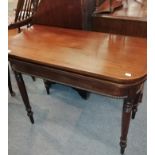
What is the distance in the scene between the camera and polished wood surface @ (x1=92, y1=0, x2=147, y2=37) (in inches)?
72.1

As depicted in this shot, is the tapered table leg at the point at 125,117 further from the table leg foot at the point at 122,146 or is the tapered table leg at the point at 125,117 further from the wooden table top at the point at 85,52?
Answer: the wooden table top at the point at 85,52

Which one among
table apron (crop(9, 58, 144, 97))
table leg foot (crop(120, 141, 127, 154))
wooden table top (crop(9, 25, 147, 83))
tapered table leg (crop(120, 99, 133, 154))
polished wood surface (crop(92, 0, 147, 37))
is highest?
polished wood surface (crop(92, 0, 147, 37))

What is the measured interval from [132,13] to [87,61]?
950 millimetres

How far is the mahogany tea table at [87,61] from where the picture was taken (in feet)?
3.74

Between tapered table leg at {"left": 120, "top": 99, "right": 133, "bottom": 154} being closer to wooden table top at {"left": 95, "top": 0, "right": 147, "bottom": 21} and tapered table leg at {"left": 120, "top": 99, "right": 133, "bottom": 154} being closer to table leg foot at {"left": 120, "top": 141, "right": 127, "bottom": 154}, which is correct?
table leg foot at {"left": 120, "top": 141, "right": 127, "bottom": 154}

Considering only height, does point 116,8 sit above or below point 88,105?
above

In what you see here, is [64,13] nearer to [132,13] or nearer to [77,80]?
[132,13]

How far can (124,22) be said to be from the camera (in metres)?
1.87

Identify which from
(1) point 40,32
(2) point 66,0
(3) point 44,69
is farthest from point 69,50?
(2) point 66,0

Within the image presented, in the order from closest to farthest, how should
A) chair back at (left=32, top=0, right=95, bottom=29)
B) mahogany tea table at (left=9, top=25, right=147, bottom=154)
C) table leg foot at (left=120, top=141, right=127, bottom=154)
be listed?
mahogany tea table at (left=9, top=25, right=147, bottom=154) → table leg foot at (left=120, top=141, right=127, bottom=154) → chair back at (left=32, top=0, right=95, bottom=29)

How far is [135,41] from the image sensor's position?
144 cm

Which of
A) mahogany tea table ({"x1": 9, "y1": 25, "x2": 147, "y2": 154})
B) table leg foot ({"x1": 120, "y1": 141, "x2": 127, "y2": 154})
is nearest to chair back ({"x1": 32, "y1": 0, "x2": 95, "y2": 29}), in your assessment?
mahogany tea table ({"x1": 9, "y1": 25, "x2": 147, "y2": 154})
